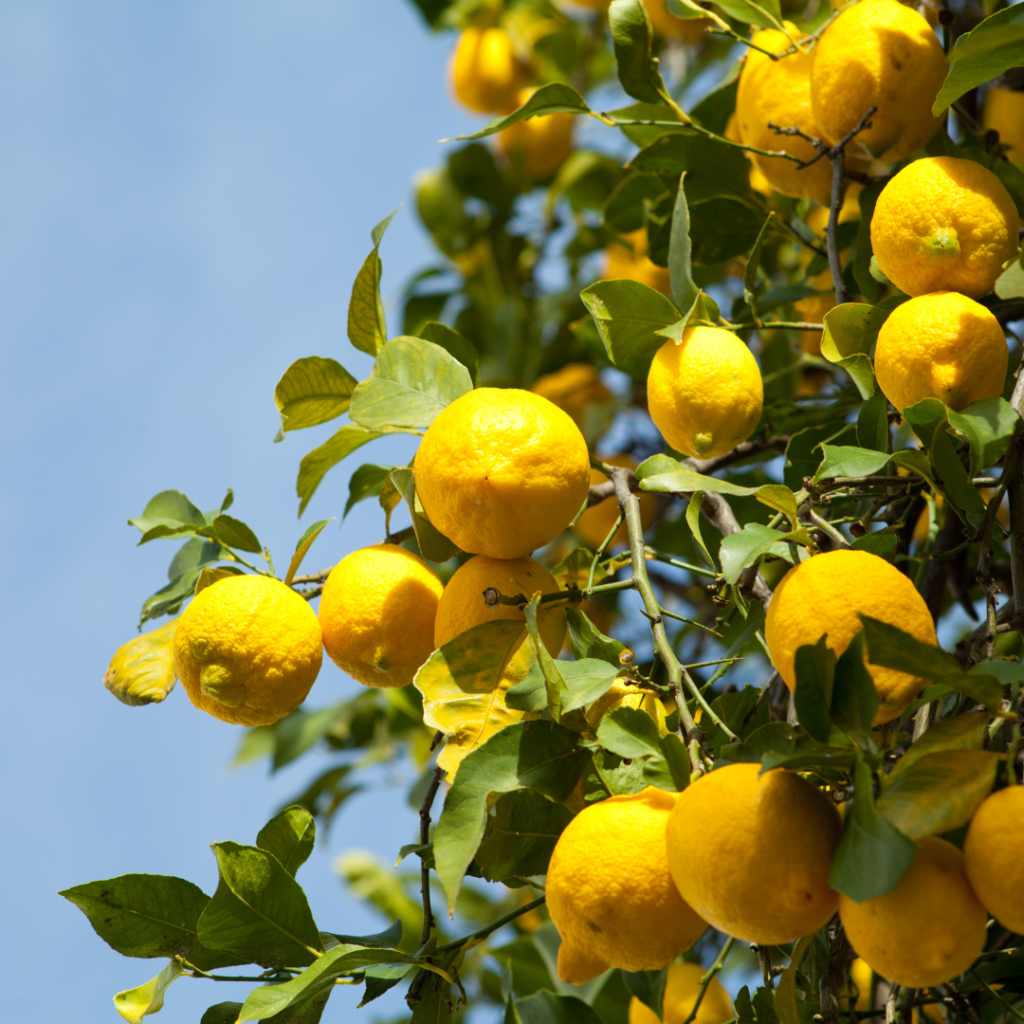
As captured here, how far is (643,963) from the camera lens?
2.40 feet

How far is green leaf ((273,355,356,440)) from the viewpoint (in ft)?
3.62

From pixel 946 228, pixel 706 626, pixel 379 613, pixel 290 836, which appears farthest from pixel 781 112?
pixel 290 836

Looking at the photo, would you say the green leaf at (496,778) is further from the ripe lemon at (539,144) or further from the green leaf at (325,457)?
the ripe lemon at (539,144)

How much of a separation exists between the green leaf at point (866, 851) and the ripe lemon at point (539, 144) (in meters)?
2.11

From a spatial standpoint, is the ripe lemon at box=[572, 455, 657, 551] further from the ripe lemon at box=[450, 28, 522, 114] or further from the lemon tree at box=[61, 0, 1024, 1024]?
the ripe lemon at box=[450, 28, 522, 114]

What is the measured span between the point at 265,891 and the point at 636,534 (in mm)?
435

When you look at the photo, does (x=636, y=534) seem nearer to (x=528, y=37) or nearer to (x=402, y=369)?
(x=402, y=369)

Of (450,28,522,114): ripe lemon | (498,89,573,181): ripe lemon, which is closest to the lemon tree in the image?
(498,89,573,181): ripe lemon

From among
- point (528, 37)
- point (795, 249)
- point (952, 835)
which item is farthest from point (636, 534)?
point (528, 37)

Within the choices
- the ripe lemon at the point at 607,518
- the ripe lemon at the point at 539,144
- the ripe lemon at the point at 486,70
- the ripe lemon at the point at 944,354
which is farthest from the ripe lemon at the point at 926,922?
the ripe lemon at the point at 486,70

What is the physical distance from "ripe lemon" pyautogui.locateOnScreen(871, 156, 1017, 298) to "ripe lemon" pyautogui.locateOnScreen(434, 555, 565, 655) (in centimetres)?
42

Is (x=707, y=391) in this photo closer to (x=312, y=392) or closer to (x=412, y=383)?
(x=412, y=383)

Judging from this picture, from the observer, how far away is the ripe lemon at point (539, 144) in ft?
8.14

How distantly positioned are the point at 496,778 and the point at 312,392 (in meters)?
0.53
